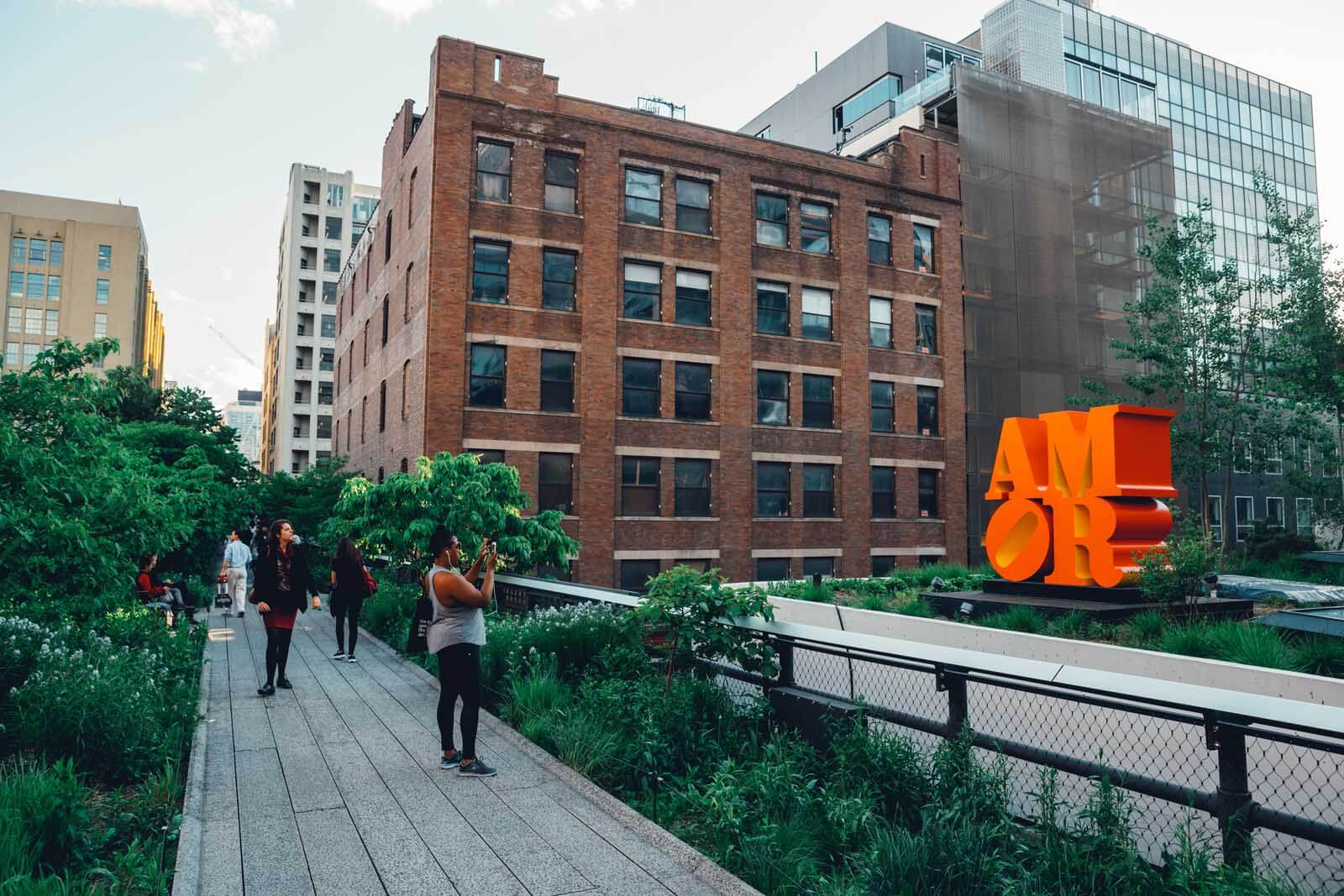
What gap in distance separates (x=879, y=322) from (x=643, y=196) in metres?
10.1

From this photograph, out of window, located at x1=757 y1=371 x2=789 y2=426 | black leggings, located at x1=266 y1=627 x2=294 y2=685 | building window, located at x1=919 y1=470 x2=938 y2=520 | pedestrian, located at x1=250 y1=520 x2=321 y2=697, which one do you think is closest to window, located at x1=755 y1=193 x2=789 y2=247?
window, located at x1=757 y1=371 x2=789 y2=426

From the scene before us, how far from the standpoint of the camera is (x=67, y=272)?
84.1 meters

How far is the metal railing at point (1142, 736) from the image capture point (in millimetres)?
4285

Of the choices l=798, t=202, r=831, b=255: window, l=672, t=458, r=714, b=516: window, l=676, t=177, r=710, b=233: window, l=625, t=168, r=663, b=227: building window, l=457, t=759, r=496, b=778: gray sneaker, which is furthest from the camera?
l=798, t=202, r=831, b=255: window

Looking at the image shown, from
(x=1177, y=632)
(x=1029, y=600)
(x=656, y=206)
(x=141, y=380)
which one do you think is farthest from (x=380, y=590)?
(x=141, y=380)

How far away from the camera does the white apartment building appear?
250ft

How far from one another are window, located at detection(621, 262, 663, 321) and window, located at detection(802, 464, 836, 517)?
7681mm

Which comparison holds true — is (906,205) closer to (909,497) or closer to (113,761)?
(909,497)

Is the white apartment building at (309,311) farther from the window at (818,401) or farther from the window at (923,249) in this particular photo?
the window at (923,249)

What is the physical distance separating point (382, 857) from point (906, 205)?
3183 cm

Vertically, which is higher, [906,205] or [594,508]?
[906,205]

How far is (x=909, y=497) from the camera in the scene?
31812mm

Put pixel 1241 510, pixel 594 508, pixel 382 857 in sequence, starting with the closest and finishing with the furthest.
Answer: pixel 382 857 → pixel 594 508 → pixel 1241 510

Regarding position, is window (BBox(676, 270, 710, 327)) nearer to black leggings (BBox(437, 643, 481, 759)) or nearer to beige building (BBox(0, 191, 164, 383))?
black leggings (BBox(437, 643, 481, 759))
